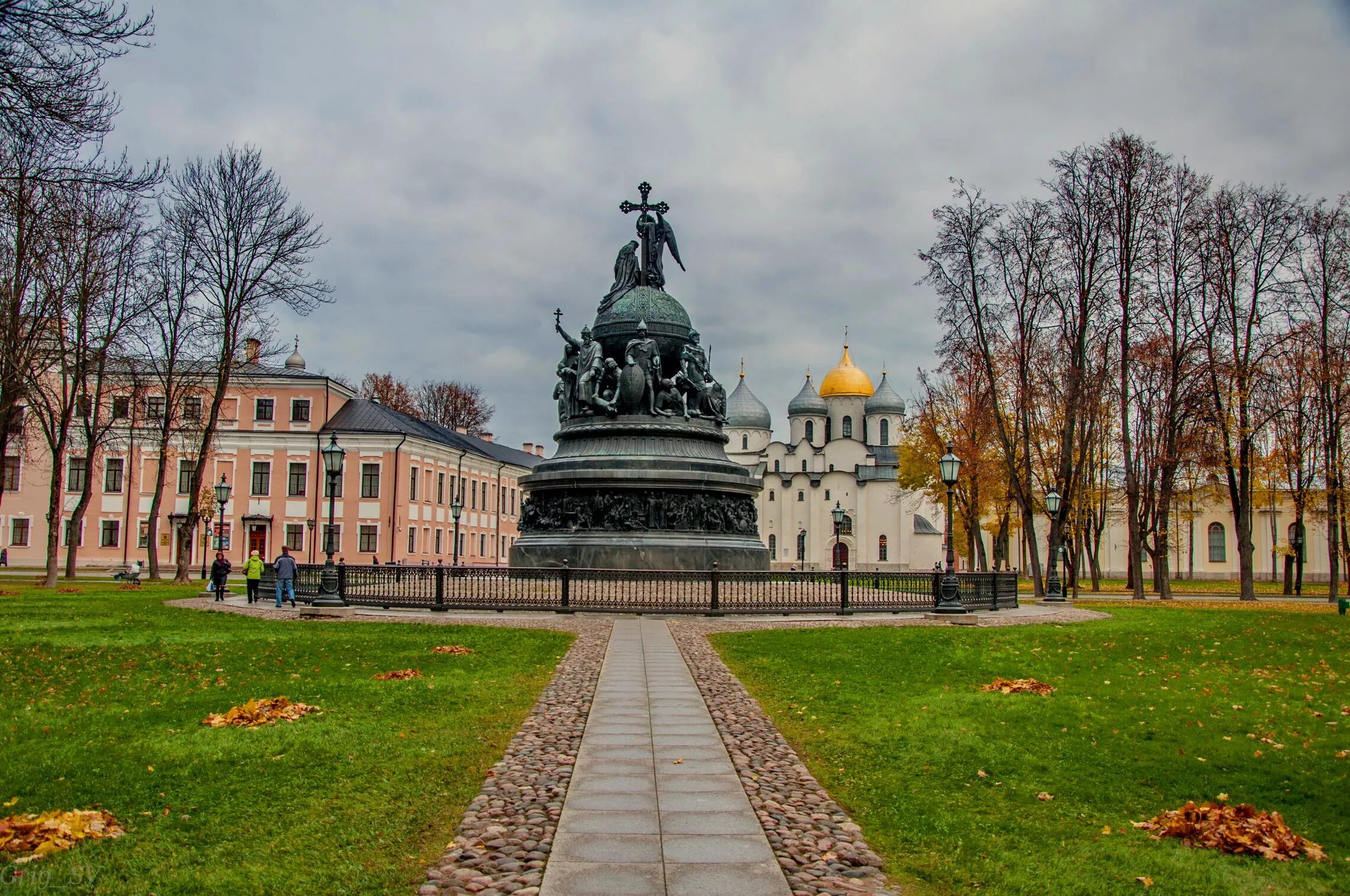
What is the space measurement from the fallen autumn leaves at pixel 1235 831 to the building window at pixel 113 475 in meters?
61.2

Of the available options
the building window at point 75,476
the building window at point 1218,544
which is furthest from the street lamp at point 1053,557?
the building window at point 75,476

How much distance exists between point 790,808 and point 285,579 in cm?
2064

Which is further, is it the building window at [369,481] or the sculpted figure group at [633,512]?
the building window at [369,481]

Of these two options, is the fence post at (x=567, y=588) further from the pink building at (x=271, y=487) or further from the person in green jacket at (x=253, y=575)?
the pink building at (x=271, y=487)

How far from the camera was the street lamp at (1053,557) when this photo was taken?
3136 centimetres

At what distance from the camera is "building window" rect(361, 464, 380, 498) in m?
58.3

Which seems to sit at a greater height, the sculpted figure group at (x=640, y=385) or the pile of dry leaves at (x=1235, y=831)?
the sculpted figure group at (x=640, y=385)

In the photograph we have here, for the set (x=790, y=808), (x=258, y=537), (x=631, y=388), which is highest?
(x=631, y=388)

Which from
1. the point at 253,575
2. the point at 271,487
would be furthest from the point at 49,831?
the point at 271,487

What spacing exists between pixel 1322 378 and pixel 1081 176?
983 centimetres

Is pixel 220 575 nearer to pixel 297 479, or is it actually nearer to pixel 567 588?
pixel 567 588

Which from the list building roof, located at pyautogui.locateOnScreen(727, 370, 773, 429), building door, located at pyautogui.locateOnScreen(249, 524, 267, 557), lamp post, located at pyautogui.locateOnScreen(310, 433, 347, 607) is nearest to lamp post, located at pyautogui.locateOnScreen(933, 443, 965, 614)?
lamp post, located at pyautogui.locateOnScreen(310, 433, 347, 607)

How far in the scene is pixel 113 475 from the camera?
58094mm

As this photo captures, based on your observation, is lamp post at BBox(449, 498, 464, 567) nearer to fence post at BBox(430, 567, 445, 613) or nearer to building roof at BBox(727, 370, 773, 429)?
fence post at BBox(430, 567, 445, 613)
